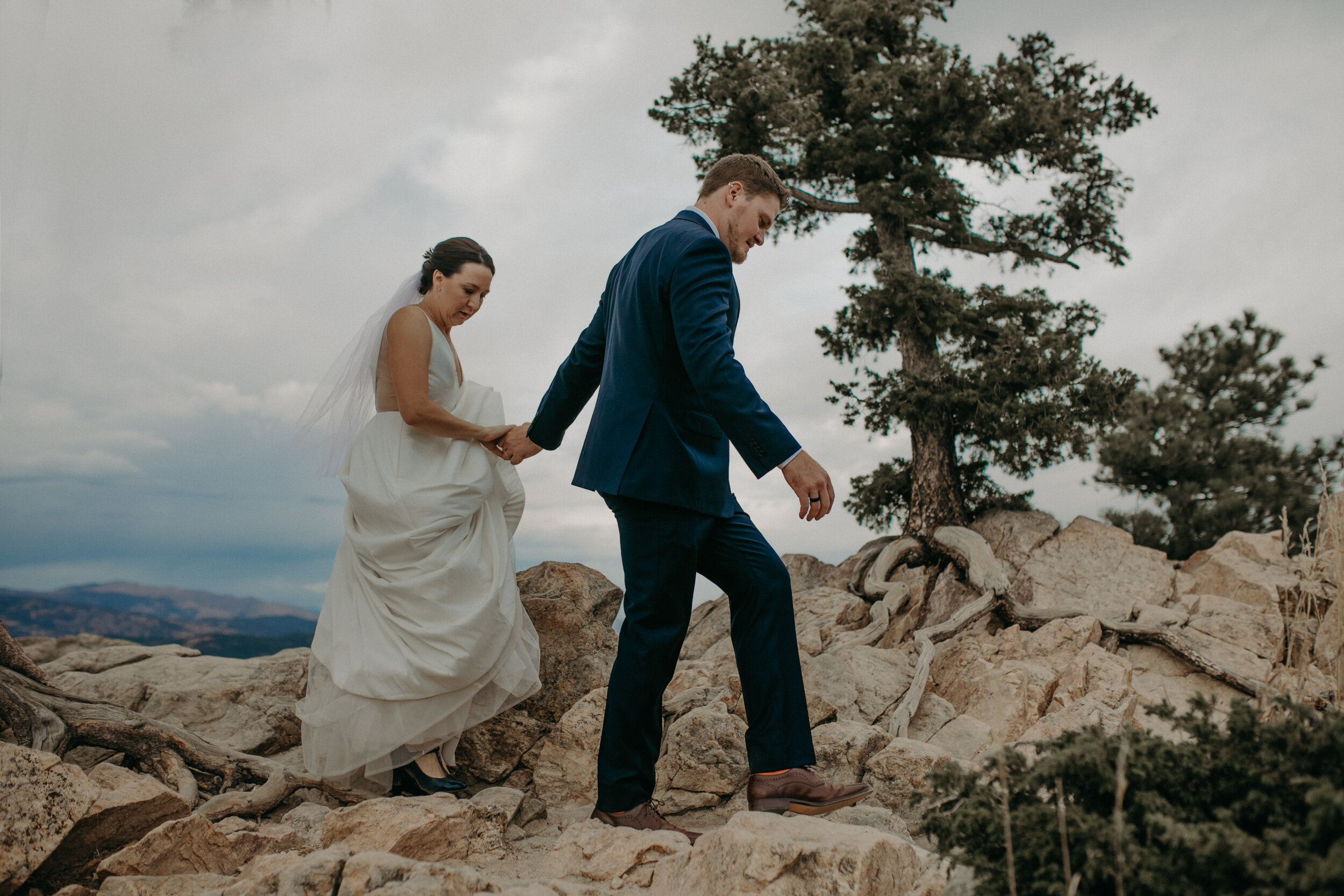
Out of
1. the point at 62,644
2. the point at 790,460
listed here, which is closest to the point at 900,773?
the point at 790,460

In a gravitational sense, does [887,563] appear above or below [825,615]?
above

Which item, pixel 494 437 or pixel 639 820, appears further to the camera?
pixel 494 437

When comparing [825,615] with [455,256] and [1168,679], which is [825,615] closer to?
[1168,679]

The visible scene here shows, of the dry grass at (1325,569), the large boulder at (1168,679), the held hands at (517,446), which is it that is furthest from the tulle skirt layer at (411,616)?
the large boulder at (1168,679)

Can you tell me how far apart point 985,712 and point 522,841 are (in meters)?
3.30

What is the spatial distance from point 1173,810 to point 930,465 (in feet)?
23.9

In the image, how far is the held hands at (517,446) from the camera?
396cm

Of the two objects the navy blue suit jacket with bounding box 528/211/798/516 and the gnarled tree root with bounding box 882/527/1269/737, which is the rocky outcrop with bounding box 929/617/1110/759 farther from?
the navy blue suit jacket with bounding box 528/211/798/516

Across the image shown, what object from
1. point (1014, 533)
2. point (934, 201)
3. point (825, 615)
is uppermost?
point (934, 201)

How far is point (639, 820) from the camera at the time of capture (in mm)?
3074

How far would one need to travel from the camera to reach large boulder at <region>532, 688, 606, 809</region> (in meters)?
3.91

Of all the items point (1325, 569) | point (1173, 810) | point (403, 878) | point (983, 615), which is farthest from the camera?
point (983, 615)

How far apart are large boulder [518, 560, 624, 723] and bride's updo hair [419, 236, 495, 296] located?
70.8 inches

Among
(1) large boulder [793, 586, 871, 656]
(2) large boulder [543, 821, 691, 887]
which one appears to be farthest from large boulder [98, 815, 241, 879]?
(1) large boulder [793, 586, 871, 656]
